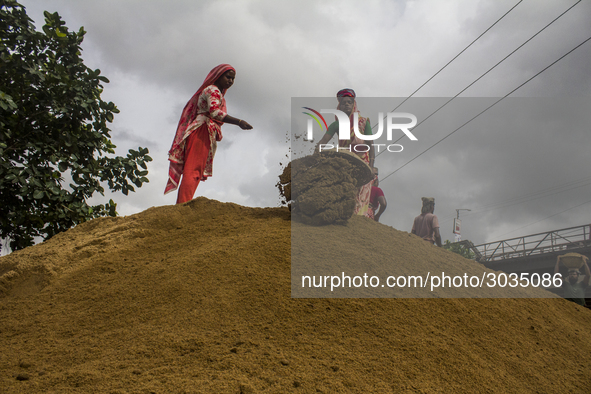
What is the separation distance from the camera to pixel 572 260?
235 inches

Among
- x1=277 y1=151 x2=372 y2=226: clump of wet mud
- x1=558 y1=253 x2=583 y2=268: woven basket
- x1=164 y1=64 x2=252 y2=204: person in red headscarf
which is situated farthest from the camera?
x1=558 y1=253 x2=583 y2=268: woven basket

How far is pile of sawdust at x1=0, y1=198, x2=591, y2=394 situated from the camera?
7.74ft

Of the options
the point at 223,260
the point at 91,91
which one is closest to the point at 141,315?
the point at 223,260

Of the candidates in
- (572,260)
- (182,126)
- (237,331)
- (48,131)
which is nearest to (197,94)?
(182,126)

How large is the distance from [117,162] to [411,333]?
494cm

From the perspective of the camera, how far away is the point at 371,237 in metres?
5.03

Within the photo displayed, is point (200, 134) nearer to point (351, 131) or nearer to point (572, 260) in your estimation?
point (351, 131)

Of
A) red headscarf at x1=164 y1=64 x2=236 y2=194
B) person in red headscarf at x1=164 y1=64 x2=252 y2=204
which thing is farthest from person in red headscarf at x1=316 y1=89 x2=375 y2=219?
red headscarf at x1=164 y1=64 x2=236 y2=194

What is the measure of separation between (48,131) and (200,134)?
2161 millimetres

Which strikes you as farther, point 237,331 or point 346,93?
point 346,93

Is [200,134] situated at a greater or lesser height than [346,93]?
lesser

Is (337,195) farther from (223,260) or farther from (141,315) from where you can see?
(141,315)

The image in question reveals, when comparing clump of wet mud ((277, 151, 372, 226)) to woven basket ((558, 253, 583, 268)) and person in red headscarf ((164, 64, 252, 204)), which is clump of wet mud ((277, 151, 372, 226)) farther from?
woven basket ((558, 253, 583, 268))

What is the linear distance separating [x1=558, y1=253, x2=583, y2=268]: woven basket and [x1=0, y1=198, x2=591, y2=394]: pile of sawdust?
168 centimetres
